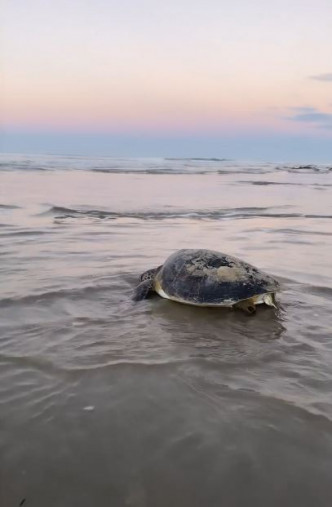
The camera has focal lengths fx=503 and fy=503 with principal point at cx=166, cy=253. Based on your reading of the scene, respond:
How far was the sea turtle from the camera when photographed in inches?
221

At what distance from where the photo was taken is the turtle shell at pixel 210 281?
562 cm

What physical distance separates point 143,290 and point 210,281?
0.89 m

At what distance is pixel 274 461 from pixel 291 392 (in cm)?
89

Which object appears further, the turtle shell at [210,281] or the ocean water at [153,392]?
the turtle shell at [210,281]

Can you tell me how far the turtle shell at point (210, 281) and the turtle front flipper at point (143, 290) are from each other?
0.09 meters

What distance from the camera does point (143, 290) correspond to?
6.16 meters

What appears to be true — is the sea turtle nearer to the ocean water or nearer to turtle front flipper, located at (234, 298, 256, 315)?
turtle front flipper, located at (234, 298, 256, 315)

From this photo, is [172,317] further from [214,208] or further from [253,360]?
[214,208]

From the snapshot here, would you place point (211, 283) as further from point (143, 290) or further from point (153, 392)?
point (153, 392)

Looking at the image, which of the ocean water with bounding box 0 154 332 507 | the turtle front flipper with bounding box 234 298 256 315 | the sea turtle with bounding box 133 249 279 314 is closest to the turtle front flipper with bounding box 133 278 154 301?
the sea turtle with bounding box 133 249 279 314

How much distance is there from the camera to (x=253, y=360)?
4.22m

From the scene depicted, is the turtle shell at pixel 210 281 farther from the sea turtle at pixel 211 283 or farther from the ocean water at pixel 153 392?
the ocean water at pixel 153 392

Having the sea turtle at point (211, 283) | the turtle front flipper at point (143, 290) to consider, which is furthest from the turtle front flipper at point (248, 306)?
the turtle front flipper at point (143, 290)

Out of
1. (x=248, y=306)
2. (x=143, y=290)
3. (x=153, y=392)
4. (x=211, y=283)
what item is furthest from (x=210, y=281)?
(x=153, y=392)
